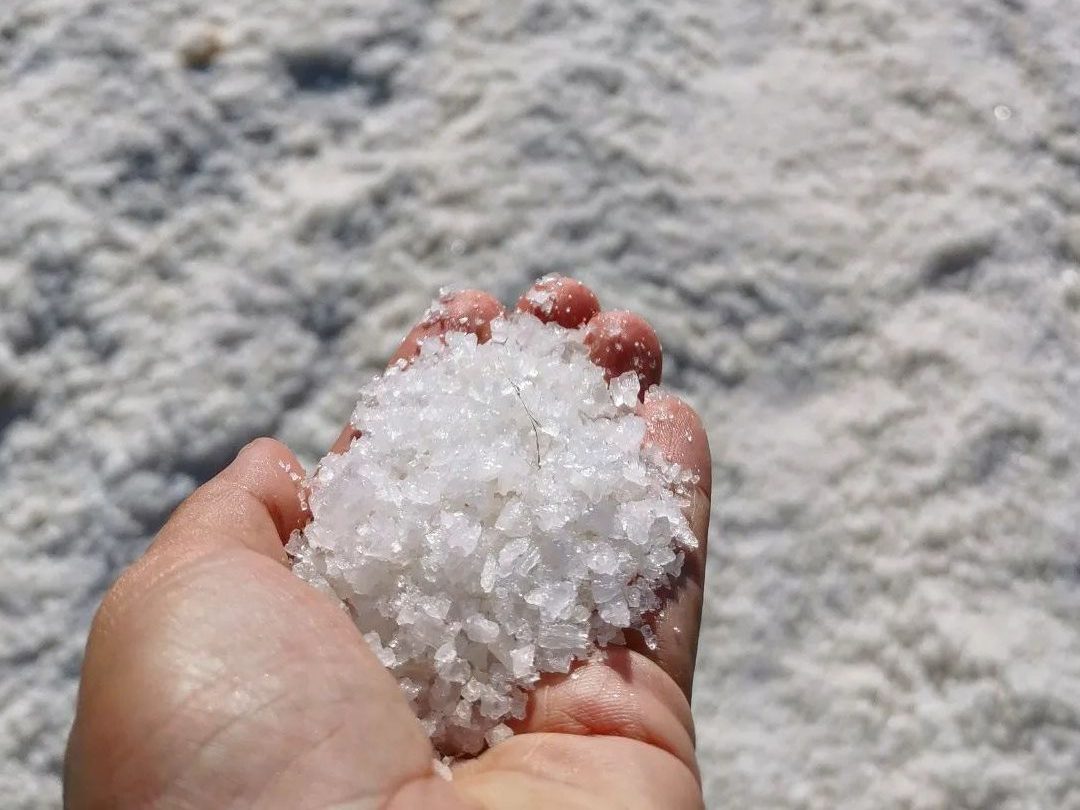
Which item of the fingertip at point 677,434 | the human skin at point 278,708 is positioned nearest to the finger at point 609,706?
the human skin at point 278,708

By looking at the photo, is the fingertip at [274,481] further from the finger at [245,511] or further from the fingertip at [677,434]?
the fingertip at [677,434]

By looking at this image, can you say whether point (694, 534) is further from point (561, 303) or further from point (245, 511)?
point (245, 511)

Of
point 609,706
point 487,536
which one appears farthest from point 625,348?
point 609,706

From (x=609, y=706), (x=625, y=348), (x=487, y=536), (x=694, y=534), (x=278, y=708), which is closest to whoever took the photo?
(x=278, y=708)

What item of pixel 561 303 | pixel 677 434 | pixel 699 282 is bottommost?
pixel 699 282

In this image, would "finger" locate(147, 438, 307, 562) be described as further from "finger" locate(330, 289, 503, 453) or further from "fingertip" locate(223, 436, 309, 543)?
"finger" locate(330, 289, 503, 453)
